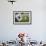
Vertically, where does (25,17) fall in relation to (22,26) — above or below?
above

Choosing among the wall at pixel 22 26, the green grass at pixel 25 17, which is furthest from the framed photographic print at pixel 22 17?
the wall at pixel 22 26

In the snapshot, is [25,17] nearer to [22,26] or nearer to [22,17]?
[22,17]

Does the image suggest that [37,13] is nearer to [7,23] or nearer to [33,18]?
[33,18]

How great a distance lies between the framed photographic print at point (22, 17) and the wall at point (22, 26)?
4.6 inches

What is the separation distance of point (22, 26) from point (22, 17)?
35 centimetres

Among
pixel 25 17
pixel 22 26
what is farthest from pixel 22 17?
pixel 22 26

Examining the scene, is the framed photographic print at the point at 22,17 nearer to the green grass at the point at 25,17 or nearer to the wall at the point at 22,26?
the green grass at the point at 25,17

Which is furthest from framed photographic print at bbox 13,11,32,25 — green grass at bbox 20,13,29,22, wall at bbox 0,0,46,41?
wall at bbox 0,0,46,41

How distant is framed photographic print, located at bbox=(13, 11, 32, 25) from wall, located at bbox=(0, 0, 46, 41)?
0.12 m

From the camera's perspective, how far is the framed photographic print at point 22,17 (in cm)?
534

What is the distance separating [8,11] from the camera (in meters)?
5.37

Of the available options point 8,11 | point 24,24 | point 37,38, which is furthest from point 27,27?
point 8,11

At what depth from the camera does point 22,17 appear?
17.6 ft

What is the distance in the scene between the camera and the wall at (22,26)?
533cm
